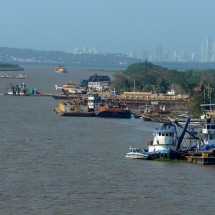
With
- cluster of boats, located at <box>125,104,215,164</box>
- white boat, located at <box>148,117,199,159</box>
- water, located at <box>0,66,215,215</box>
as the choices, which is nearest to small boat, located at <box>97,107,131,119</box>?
water, located at <box>0,66,215,215</box>

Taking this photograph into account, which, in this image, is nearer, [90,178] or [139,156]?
[90,178]

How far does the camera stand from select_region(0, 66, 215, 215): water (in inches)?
742

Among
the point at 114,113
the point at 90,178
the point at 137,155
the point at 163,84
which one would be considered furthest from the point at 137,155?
the point at 163,84

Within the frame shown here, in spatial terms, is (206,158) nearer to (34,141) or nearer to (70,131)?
(34,141)

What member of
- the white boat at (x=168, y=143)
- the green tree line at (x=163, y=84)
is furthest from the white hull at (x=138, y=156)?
the green tree line at (x=163, y=84)

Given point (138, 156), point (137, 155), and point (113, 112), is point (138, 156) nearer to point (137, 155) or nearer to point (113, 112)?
point (137, 155)

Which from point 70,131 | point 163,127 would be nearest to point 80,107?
point 70,131

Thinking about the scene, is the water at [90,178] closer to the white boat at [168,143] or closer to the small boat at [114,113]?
the white boat at [168,143]

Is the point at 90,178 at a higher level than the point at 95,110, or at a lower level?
lower

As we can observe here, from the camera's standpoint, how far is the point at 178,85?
219 ft

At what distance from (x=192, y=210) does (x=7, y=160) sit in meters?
7.13

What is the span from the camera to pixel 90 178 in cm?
2191

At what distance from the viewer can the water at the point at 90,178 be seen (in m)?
18.9

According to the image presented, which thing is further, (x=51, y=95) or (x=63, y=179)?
(x=51, y=95)
